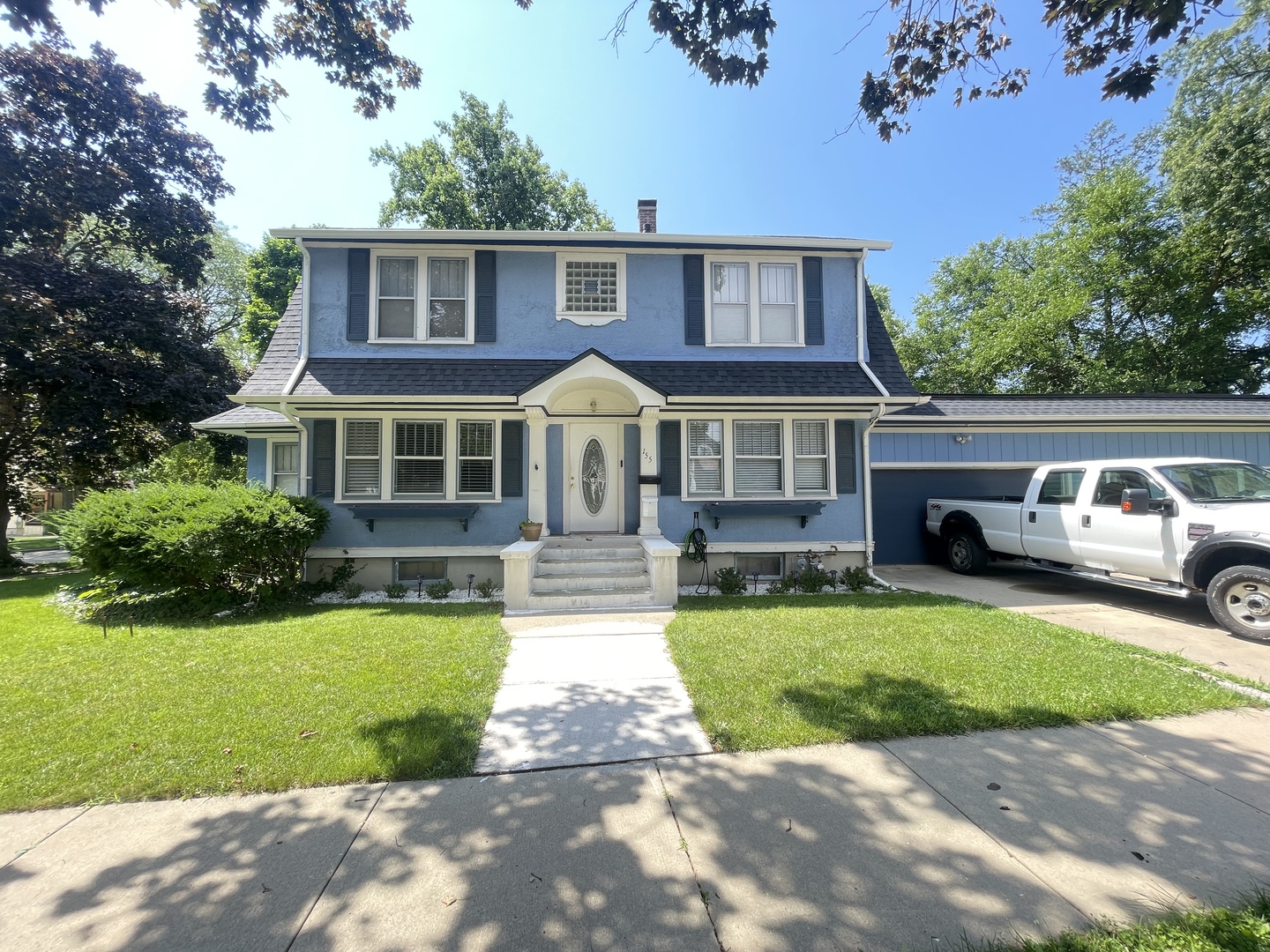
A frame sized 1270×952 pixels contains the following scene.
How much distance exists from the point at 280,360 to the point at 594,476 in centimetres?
586

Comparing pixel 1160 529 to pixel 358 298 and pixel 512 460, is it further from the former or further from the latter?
pixel 358 298

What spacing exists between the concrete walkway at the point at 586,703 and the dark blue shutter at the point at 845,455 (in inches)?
189

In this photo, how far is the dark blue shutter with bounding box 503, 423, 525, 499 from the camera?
8617mm

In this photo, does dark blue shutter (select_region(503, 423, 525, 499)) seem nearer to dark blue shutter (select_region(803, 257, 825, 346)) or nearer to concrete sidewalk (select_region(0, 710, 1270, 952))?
dark blue shutter (select_region(803, 257, 825, 346))

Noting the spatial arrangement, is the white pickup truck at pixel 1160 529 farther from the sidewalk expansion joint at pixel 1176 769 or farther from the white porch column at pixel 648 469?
the white porch column at pixel 648 469

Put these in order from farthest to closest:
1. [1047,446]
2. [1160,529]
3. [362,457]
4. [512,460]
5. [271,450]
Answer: [1047,446]
[271,450]
[512,460]
[362,457]
[1160,529]

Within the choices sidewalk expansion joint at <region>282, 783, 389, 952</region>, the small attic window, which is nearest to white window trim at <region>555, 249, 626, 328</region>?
the small attic window

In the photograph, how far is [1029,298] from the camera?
19812 mm

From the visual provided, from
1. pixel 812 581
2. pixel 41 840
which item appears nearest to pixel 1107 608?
pixel 812 581

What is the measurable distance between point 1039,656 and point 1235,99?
22112 millimetres

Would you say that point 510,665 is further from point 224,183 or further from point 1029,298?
point 1029,298

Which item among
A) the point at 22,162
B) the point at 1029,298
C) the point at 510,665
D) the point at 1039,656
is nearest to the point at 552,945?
the point at 510,665

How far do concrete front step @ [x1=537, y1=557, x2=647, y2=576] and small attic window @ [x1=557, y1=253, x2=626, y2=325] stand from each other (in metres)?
4.46

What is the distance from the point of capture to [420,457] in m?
8.59
